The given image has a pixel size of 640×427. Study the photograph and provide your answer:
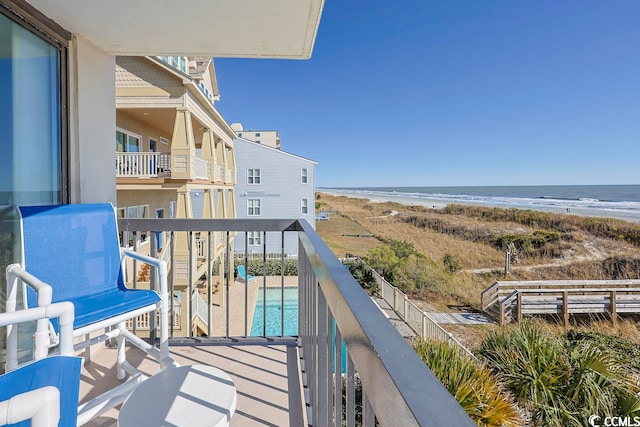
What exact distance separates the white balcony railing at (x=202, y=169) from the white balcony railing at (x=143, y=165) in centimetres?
63

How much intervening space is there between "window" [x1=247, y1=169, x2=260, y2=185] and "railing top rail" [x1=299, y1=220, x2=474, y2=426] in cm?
1498

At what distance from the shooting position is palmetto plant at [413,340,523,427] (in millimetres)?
2740

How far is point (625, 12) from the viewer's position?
14.0 m

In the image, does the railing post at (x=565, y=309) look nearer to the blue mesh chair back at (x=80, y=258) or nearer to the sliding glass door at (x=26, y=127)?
the blue mesh chair back at (x=80, y=258)

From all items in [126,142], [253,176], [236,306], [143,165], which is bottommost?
[236,306]

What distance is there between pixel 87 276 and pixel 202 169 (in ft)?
22.1

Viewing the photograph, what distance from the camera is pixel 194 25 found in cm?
179

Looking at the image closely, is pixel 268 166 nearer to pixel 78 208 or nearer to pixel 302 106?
pixel 302 106

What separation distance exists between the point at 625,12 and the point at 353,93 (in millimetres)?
13212

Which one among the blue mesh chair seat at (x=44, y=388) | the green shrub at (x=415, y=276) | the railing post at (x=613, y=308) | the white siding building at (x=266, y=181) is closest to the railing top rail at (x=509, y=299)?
the railing post at (x=613, y=308)

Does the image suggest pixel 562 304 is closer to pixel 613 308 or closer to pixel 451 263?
pixel 613 308

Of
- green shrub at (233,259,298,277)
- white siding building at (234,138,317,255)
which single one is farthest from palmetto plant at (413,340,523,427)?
→ white siding building at (234,138,317,255)

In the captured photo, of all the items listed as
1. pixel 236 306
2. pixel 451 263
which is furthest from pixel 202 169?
pixel 451 263

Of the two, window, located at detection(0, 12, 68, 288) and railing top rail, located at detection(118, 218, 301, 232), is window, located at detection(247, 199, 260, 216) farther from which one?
window, located at detection(0, 12, 68, 288)
